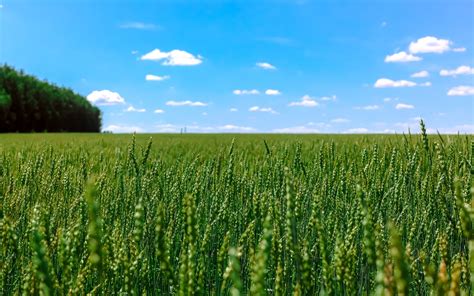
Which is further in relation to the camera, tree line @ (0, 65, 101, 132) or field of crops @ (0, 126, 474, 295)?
tree line @ (0, 65, 101, 132)

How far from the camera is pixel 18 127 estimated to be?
124 ft

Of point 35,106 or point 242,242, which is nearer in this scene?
point 242,242

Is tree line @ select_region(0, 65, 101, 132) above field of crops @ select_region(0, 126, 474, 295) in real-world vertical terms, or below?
above

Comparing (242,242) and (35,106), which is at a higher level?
(35,106)

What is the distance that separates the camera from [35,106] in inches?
1567

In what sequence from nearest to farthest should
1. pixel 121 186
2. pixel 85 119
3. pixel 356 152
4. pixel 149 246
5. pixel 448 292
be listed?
pixel 448 292 < pixel 149 246 < pixel 121 186 < pixel 356 152 < pixel 85 119

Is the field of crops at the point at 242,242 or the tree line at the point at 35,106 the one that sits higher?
the tree line at the point at 35,106

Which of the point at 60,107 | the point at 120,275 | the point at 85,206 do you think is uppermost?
the point at 60,107

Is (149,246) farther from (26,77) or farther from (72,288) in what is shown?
(26,77)

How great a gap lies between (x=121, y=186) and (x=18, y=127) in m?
38.8

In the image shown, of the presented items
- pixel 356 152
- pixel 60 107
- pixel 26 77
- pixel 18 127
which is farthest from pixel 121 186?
pixel 60 107

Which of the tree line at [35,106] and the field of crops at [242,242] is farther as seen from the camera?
the tree line at [35,106]

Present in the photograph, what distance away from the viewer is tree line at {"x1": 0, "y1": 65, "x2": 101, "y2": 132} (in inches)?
1444

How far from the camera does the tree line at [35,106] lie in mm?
36688
